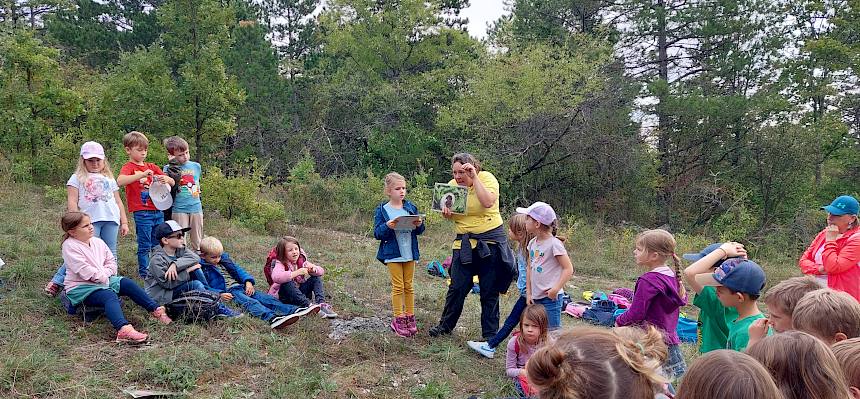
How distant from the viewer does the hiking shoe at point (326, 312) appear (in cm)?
537

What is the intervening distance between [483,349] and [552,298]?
0.91 meters

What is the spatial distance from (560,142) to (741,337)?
41.5ft

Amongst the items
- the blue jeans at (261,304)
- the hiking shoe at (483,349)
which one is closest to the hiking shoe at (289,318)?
the blue jeans at (261,304)

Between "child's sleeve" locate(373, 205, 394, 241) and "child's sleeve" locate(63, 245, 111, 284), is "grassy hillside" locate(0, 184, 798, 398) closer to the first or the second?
"child's sleeve" locate(63, 245, 111, 284)

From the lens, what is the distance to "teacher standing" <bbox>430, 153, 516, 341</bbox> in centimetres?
463

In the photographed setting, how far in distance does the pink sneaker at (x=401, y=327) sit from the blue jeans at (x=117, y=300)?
2.02m

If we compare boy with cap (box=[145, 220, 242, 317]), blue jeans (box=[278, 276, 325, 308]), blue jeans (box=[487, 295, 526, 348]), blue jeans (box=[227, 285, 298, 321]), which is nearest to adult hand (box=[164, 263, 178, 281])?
boy with cap (box=[145, 220, 242, 317])

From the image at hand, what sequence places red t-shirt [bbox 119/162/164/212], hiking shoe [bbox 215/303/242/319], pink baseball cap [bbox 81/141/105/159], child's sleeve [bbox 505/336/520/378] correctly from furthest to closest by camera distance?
red t-shirt [bbox 119/162/164/212], pink baseball cap [bbox 81/141/105/159], hiking shoe [bbox 215/303/242/319], child's sleeve [bbox 505/336/520/378]

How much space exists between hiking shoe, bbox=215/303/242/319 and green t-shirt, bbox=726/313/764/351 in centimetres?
379

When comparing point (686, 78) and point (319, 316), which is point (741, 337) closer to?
point (319, 316)

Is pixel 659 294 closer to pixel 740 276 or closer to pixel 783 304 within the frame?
pixel 740 276

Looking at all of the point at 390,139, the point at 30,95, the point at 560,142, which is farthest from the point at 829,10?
the point at 30,95

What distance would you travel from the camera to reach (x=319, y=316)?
5.29 metres

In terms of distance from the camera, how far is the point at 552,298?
4.19 m
